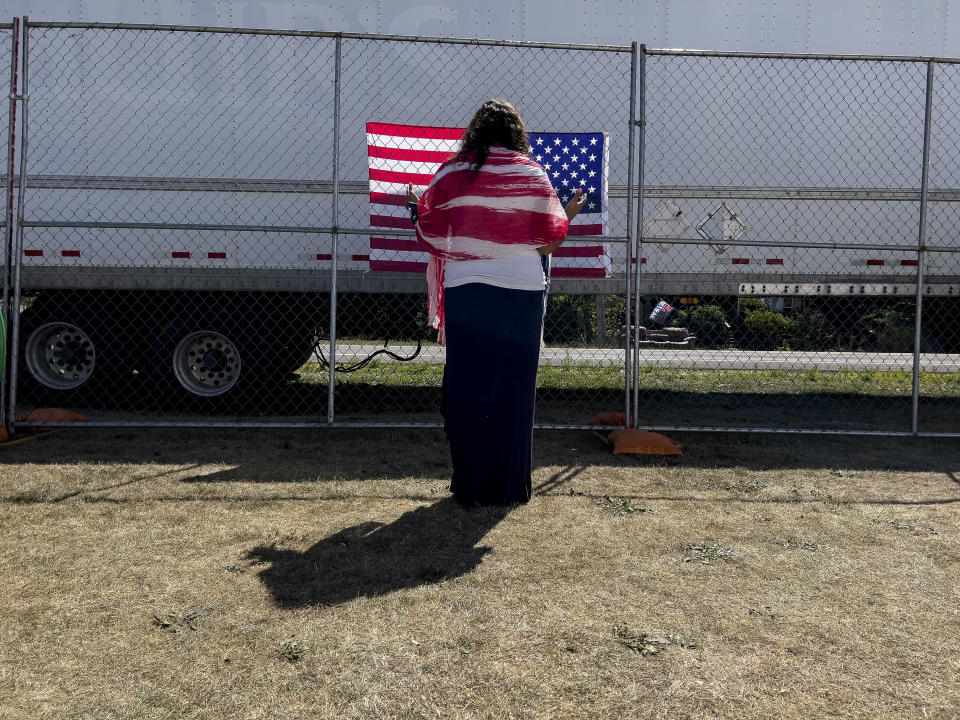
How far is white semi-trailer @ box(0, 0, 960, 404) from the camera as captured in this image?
648 cm

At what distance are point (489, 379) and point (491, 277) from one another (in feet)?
1.57

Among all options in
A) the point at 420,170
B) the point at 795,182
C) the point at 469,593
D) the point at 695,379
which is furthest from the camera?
the point at 695,379

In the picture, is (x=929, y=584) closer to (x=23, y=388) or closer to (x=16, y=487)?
(x=16, y=487)

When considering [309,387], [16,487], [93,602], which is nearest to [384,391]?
[309,387]

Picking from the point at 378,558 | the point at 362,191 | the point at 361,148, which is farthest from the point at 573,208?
the point at 361,148

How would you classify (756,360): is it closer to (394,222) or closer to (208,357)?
(394,222)

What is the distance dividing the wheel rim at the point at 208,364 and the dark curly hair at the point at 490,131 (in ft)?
13.1

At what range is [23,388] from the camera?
6.95 meters

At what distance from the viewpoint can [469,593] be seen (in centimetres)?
273

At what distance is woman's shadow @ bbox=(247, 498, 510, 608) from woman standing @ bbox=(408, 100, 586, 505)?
Result: 1.10 ft

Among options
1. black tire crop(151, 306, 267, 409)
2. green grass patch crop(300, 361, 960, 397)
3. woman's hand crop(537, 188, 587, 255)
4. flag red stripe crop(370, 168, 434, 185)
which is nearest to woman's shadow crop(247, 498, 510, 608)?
woman's hand crop(537, 188, 587, 255)

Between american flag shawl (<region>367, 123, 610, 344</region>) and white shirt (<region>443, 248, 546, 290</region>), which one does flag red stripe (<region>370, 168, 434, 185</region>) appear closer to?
american flag shawl (<region>367, 123, 610, 344</region>)

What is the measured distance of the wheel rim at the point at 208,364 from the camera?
692 cm

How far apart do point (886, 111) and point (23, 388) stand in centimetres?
800
